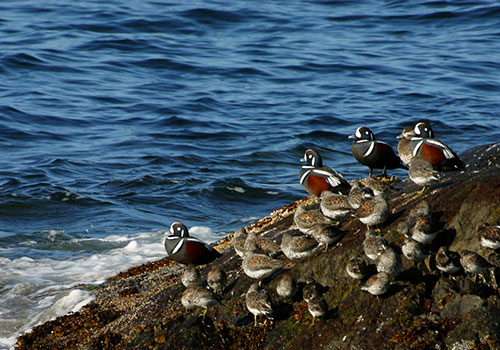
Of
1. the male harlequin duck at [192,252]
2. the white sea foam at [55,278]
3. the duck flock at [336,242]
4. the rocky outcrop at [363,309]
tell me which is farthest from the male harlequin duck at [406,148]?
the white sea foam at [55,278]

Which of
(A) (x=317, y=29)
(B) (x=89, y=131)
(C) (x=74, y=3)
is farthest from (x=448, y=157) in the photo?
(C) (x=74, y=3)

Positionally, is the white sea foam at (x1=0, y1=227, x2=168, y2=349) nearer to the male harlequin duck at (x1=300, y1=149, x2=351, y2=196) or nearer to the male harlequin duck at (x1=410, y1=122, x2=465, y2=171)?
the male harlequin duck at (x1=300, y1=149, x2=351, y2=196)

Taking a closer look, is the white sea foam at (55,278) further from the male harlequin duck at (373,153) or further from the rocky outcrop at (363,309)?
the male harlequin duck at (373,153)

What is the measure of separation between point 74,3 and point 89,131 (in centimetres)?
1838

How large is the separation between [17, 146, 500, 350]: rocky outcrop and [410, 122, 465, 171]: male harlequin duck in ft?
2.21

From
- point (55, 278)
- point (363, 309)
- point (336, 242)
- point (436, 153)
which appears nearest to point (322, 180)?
point (436, 153)

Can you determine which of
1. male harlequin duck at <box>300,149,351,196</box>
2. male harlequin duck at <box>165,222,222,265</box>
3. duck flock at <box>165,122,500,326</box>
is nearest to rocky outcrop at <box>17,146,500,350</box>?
duck flock at <box>165,122,500,326</box>

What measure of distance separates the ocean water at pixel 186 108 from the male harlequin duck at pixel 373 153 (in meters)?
4.54

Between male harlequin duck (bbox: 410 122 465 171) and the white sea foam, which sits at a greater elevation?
male harlequin duck (bbox: 410 122 465 171)

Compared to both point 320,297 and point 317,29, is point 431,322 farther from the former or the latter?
point 317,29

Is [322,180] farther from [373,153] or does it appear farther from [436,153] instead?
[436,153]

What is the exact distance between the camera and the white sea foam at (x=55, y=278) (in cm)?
1120

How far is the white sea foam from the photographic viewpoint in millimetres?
11203

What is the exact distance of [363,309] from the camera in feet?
24.4
